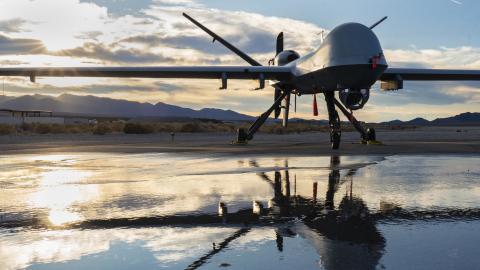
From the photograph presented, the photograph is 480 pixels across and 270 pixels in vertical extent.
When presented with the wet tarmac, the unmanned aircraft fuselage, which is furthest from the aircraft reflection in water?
the unmanned aircraft fuselage

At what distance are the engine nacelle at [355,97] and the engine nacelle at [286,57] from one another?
7.69 meters

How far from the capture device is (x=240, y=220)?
6391mm

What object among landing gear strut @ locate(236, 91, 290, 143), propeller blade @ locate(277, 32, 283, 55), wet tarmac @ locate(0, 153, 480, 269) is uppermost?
propeller blade @ locate(277, 32, 283, 55)

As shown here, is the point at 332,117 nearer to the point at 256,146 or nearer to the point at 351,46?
the point at 256,146

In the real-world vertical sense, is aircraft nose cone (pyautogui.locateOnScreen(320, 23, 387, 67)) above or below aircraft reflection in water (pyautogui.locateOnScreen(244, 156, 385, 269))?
above

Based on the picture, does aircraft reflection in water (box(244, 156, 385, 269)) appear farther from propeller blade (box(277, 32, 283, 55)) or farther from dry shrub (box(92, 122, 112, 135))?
dry shrub (box(92, 122, 112, 135))

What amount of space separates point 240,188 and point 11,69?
19.3 meters

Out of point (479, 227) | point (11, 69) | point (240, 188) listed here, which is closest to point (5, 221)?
point (240, 188)

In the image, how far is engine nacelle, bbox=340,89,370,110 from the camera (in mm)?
19469

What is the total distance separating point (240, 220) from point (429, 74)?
75.9ft

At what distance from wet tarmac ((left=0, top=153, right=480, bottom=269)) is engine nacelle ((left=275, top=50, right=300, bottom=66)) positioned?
618 inches

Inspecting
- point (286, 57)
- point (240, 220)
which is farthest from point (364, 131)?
point (240, 220)

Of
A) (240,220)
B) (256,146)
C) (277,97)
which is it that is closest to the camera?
(240,220)

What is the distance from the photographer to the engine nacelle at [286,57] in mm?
26859
